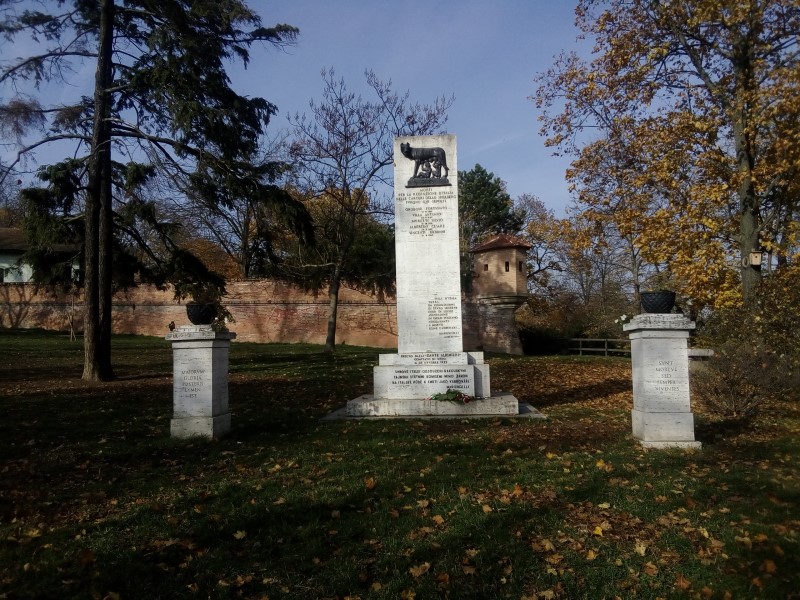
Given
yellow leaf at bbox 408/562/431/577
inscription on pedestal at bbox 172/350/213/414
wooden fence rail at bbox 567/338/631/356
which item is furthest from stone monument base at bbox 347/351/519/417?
wooden fence rail at bbox 567/338/631/356

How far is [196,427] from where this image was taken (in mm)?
7863

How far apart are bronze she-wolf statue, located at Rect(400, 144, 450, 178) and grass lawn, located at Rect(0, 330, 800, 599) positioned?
4.44 m

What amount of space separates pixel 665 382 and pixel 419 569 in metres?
4.73

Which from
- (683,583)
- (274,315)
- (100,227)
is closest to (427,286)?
(683,583)

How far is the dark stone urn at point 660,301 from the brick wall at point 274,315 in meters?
23.0

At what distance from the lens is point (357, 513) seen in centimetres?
495

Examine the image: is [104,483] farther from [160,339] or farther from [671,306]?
[160,339]

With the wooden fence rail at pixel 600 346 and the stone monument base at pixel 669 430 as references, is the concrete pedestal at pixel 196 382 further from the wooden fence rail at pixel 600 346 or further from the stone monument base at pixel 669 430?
the wooden fence rail at pixel 600 346

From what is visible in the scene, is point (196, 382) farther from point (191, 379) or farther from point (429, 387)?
point (429, 387)

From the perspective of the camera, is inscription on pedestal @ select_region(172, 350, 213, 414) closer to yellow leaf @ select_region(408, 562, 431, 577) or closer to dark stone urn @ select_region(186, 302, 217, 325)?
dark stone urn @ select_region(186, 302, 217, 325)

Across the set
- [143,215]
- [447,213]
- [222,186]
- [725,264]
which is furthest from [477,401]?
[143,215]

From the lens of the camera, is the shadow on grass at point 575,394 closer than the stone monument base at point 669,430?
No

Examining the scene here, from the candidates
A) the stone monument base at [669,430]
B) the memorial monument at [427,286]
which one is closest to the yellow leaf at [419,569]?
the stone monument base at [669,430]

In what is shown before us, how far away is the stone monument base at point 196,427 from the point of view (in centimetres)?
783
